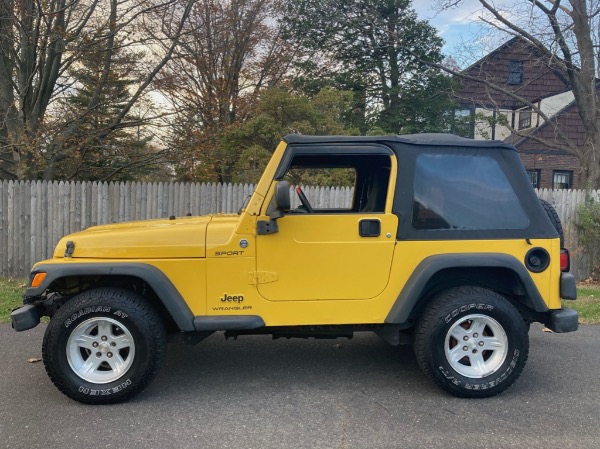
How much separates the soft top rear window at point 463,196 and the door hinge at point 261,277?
1.21 meters

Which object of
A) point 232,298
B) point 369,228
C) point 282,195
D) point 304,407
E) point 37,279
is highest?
point 282,195

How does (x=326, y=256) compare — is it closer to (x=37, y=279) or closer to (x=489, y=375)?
(x=489, y=375)

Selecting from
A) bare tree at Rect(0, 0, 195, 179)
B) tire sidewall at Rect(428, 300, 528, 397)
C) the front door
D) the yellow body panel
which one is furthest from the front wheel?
bare tree at Rect(0, 0, 195, 179)

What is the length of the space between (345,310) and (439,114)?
17065 mm

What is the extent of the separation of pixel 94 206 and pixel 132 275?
6199mm

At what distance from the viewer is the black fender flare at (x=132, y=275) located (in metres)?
3.70

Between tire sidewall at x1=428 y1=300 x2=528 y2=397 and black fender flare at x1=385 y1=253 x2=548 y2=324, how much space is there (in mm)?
259

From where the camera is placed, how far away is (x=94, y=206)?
9.27 metres

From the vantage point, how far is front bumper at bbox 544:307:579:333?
153 inches

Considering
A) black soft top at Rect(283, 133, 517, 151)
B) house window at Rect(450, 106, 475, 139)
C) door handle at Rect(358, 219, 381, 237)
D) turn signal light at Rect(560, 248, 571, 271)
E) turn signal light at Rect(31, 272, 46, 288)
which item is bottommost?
turn signal light at Rect(31, 272, 46, 288)

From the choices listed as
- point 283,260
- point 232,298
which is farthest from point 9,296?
point 283,260

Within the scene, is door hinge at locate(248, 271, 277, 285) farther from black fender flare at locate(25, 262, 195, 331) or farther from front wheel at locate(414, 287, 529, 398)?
front wheel at locate(414, 287, 529, 398)

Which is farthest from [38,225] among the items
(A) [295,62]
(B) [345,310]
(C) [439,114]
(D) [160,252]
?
(C) [439,114]

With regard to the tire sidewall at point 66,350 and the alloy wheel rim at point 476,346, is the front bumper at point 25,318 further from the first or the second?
the alloy wheel rim at point 476,346
